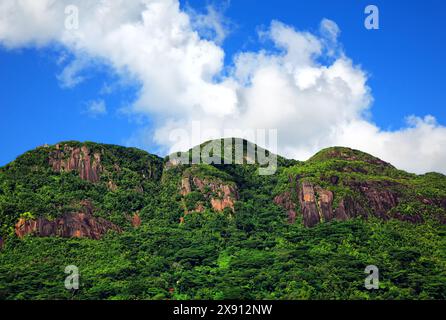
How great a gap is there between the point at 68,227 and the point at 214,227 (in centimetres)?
2856

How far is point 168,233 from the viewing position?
362 feet

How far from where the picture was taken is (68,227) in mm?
106438

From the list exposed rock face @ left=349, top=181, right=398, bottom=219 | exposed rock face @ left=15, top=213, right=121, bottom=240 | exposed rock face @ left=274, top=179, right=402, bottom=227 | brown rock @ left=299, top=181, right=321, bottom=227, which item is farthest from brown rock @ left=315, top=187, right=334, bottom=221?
exposed rock face @ left=15, top=213, right=121, bottom=240

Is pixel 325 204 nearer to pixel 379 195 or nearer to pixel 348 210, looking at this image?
pixel 348 210

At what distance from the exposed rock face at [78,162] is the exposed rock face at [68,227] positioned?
19662 millimetres

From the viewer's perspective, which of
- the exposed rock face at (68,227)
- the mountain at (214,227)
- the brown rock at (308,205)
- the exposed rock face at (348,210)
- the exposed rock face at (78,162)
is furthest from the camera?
the exposed rock face at (78,162)

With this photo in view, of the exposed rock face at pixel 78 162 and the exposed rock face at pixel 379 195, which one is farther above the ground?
the exposed rock face at pixel 78 162

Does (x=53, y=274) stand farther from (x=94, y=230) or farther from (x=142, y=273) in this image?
(x=94, y=230)

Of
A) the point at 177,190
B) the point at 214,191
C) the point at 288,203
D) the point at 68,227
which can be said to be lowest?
the point at 68,227

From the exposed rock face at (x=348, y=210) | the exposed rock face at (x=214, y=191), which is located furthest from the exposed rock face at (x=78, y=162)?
the exposed rock face at (x=348, y=210)

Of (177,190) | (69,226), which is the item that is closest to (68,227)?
(69,226)

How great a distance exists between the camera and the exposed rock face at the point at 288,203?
11918cm

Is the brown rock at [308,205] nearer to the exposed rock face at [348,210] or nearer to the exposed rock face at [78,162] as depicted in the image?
the exposed rock face at [348,210]
